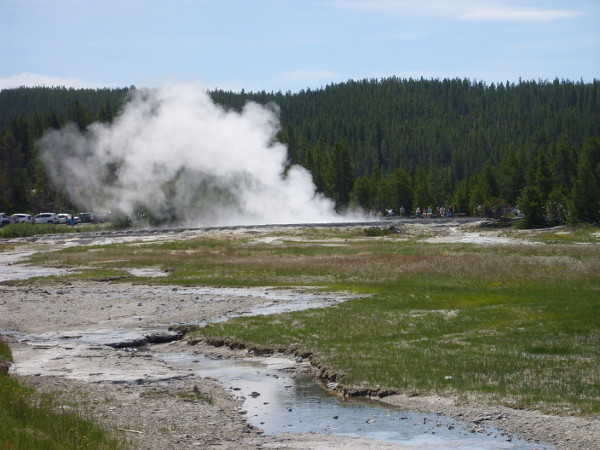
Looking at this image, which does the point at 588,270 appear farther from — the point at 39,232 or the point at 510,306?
the point at 39,232

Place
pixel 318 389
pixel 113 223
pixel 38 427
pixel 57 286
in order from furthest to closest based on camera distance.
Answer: pixel 113 223 < pixel 57 286 < pixel 318 389 < pixel 38 427

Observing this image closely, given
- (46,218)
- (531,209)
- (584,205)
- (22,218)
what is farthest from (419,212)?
(22,218)

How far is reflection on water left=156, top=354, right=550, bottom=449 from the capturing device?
16.3 metres

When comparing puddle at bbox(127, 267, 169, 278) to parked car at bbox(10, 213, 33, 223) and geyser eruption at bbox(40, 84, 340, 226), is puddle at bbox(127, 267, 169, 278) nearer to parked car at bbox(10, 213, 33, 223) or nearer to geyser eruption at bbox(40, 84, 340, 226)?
geyser eruption at bbox(40, 84, 340, 226)

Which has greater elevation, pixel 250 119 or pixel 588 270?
pixel 250 119

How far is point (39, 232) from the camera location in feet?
334

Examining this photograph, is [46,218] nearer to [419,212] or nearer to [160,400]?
[419,212]

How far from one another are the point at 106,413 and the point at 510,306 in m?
18.0

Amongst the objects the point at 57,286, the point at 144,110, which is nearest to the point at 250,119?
the point at 144,110

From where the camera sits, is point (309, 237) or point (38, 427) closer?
point (38, 427)

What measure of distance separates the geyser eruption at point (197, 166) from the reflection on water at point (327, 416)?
252 ft

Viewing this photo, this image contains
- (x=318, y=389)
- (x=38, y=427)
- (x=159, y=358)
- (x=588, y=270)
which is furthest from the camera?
(x=588, y=270)

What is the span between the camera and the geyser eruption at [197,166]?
99312 millimetres

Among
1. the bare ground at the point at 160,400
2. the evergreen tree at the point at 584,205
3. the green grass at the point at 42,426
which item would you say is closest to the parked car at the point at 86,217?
the evergreen tree at the point at 584,205
